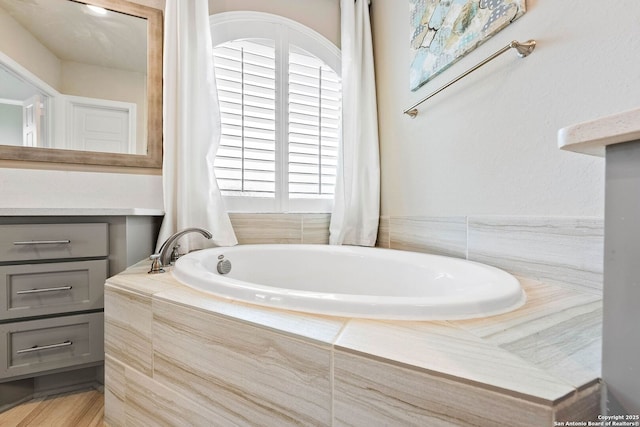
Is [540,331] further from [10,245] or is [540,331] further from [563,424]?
[10,245]

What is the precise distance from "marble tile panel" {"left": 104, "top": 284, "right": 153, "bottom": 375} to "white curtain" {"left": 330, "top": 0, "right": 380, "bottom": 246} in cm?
120

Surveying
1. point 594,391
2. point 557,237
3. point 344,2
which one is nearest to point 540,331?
point 594,391

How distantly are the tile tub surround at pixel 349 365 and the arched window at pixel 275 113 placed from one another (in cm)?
110

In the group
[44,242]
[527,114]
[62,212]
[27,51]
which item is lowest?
[44,242]

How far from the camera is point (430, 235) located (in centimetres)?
153

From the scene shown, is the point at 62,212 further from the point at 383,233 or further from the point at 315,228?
the point at 383,233

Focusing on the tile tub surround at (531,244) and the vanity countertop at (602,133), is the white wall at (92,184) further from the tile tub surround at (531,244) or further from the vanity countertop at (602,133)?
the vanity countertop at (602,133)

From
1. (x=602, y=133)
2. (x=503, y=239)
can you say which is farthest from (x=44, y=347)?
(x=503, y=239)

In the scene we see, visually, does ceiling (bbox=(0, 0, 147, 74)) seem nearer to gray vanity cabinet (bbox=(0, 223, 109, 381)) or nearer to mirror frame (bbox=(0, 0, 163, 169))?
mirror frame (bbox=(0, 0, 163, 169))

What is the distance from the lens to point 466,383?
15.7 inches

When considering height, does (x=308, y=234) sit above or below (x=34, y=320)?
above

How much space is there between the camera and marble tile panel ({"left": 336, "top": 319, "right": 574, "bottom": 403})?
378 millimetres

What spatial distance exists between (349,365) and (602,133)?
458 mm

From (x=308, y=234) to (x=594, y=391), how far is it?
1.63 metres
